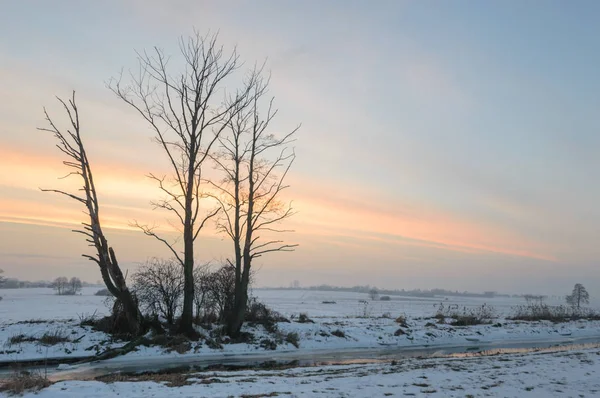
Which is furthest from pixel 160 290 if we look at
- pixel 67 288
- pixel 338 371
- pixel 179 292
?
pixel 67 288

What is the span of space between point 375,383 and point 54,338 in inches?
566

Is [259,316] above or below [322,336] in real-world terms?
above

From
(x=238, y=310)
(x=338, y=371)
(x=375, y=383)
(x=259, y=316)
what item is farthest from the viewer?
(x=259, y=316)

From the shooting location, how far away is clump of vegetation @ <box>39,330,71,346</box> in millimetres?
17984

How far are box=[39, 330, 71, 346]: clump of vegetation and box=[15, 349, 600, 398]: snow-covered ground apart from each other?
28.8 feet

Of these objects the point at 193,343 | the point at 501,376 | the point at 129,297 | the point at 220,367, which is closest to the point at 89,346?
the point at 129,297

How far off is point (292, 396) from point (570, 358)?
12.7m

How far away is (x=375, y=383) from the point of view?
1084 cm

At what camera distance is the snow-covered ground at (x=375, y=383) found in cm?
941

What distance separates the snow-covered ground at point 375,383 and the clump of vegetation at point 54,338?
8.78m

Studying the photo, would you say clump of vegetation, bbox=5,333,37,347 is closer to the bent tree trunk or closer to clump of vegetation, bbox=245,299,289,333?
the bent tree trunk

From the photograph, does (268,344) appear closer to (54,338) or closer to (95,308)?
(54,338)

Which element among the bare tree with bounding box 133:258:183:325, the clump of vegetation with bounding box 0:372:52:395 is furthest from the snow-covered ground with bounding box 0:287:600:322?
the clump of vegetation with bounding box 0:372:52:395

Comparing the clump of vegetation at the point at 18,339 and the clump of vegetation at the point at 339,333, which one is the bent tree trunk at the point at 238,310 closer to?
the clump of vegetation at the point at 339,333
